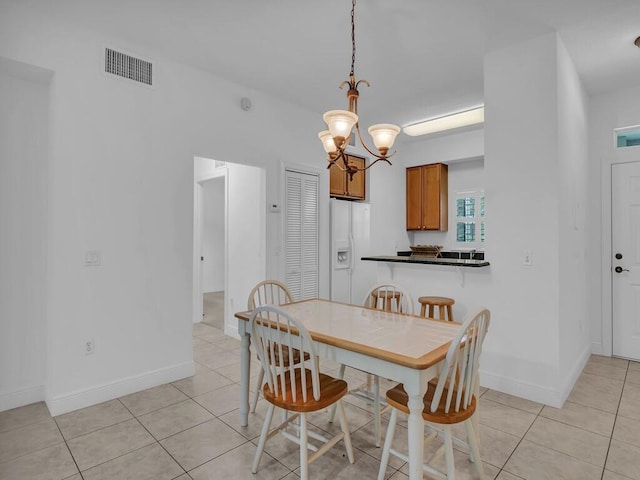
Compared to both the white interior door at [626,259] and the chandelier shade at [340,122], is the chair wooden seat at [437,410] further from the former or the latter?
the white interior door at [626,259]

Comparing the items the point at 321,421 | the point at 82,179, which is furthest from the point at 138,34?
the point at 321,421

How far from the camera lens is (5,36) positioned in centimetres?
240

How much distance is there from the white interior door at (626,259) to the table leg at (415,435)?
356cm

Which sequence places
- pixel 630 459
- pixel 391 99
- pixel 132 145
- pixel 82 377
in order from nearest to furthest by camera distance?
pixel 630 459 < pixel 82 377 < pixel 132 145 < pixel 391 99

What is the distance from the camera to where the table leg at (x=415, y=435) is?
151 cm

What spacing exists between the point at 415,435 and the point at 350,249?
11.3 ft

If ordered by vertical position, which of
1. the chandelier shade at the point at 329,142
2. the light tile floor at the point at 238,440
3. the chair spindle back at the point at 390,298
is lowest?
the light tile floor at the point at 238,440

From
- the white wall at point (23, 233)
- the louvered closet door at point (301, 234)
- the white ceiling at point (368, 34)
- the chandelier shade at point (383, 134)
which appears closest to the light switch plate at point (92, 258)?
the white wall at point (23, 233)

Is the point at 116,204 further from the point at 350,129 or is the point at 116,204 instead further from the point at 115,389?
the point at 350,129

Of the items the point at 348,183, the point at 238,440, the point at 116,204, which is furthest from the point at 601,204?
the point at 116,204

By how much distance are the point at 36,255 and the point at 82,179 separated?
720 millimetres

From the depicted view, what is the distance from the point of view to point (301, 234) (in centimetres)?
435

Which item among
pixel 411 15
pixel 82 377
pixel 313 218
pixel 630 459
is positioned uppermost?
pixel 411 15

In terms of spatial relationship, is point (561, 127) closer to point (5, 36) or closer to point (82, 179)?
point (82, 179)
